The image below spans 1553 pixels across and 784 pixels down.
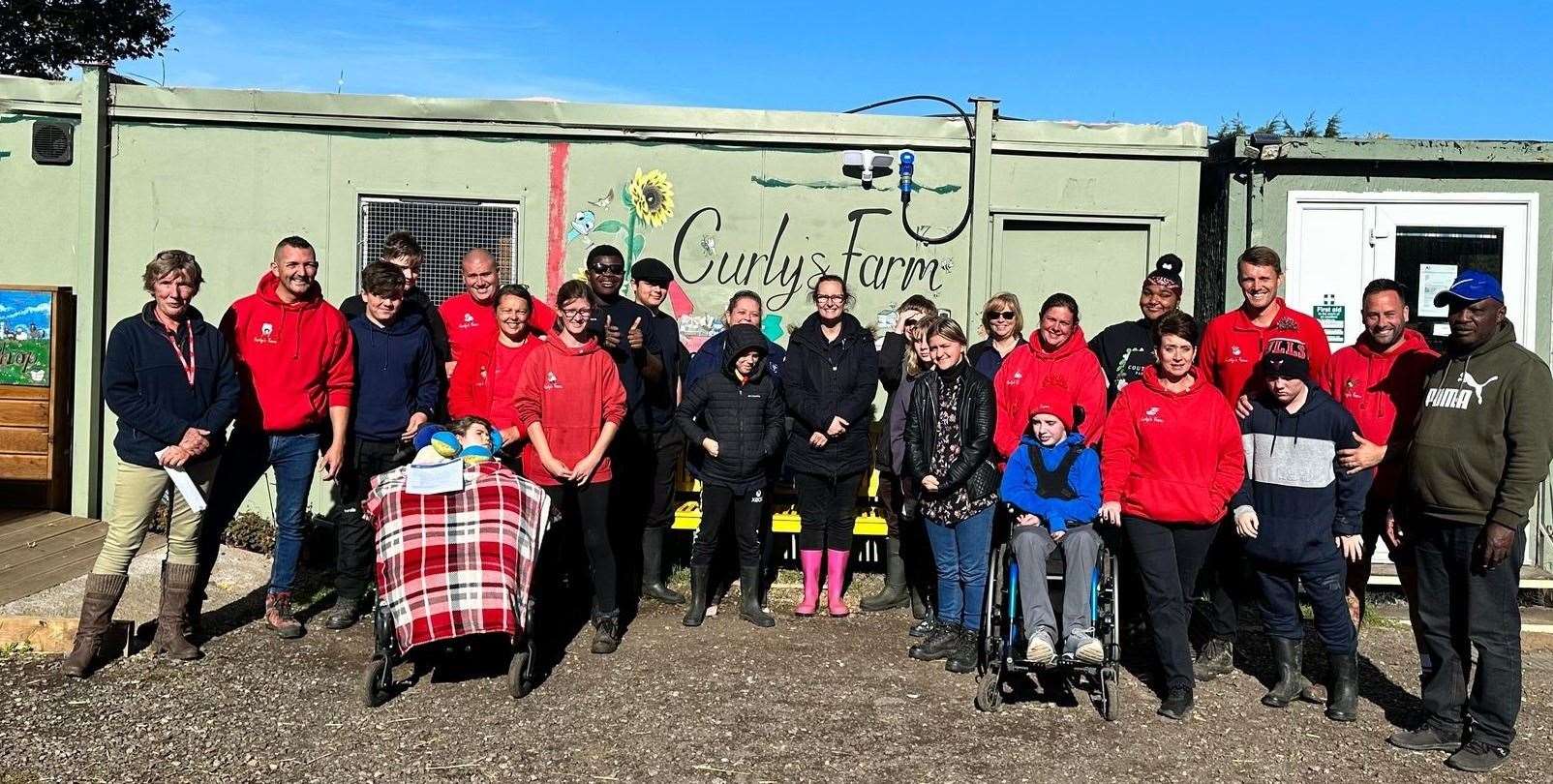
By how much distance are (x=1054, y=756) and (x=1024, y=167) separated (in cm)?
488

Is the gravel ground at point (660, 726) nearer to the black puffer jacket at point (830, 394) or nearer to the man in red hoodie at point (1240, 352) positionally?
the man in red hoodie at point (1240, 352)

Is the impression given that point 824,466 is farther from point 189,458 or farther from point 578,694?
point 189,458

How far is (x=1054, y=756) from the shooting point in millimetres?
4883

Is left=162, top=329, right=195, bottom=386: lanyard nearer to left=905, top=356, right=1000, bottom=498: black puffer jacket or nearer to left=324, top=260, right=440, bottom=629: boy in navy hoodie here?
left=324, top=260, right=440, bottom=629: boy in navy hoodie

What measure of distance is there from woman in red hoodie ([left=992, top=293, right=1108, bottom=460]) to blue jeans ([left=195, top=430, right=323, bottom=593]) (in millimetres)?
3546

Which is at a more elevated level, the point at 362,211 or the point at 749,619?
the point at 362,211

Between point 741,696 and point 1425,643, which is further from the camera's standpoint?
point 741,696

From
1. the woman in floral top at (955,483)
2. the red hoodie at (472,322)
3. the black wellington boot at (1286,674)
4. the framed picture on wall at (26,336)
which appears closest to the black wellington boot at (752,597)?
the woman in floral top at (955,483)

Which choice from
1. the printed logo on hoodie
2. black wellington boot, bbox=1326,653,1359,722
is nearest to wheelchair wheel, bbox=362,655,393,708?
black wellington boot, bbox=1326,653,1359,722

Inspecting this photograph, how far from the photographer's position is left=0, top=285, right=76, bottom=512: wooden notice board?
786 centimetres

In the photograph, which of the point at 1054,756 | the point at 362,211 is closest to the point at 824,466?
the point at 1054,756

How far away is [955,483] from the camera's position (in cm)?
604

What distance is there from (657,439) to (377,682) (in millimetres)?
2342

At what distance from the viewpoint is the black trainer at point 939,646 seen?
613 cm
